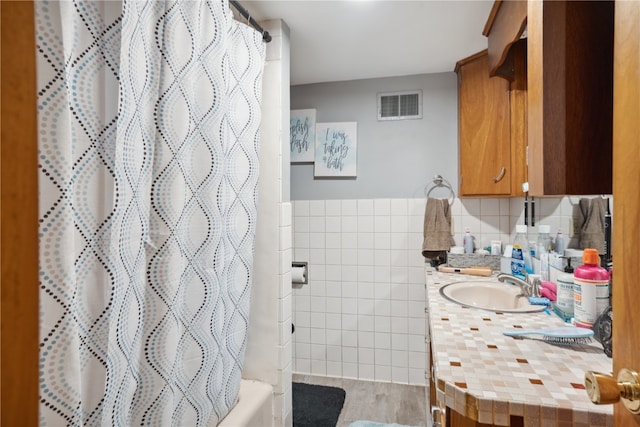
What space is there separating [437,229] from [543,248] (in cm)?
84

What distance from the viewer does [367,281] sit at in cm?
274

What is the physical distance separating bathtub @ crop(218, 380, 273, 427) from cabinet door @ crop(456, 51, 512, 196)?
5.65 feet

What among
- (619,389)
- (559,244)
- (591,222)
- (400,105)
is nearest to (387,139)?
(400,105)

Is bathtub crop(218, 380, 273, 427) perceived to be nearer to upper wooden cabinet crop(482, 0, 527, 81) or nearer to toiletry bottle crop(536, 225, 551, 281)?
toiletry bottle crop(536, 225, 551, 281)

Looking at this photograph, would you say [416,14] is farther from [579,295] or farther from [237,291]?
[237,291]

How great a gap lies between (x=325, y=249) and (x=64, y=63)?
220cm

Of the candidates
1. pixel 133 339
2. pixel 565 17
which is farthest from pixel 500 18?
pixel 133 339

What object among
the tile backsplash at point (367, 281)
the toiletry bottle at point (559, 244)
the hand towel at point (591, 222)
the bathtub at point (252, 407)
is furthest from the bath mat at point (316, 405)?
the hand towel at point (591, 222)

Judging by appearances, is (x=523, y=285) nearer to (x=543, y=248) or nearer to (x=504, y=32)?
(x=543, y=248)

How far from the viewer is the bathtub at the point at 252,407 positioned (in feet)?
4.96

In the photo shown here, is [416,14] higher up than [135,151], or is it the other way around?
[416,14]

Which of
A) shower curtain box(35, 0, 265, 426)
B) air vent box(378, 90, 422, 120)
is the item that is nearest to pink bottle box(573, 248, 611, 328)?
shower curtain box(35, 0, 265, 426)

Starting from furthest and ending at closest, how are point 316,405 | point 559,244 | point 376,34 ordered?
point 316,405, point 376,34, point 559,244

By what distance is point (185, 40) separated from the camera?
117 centimetres
